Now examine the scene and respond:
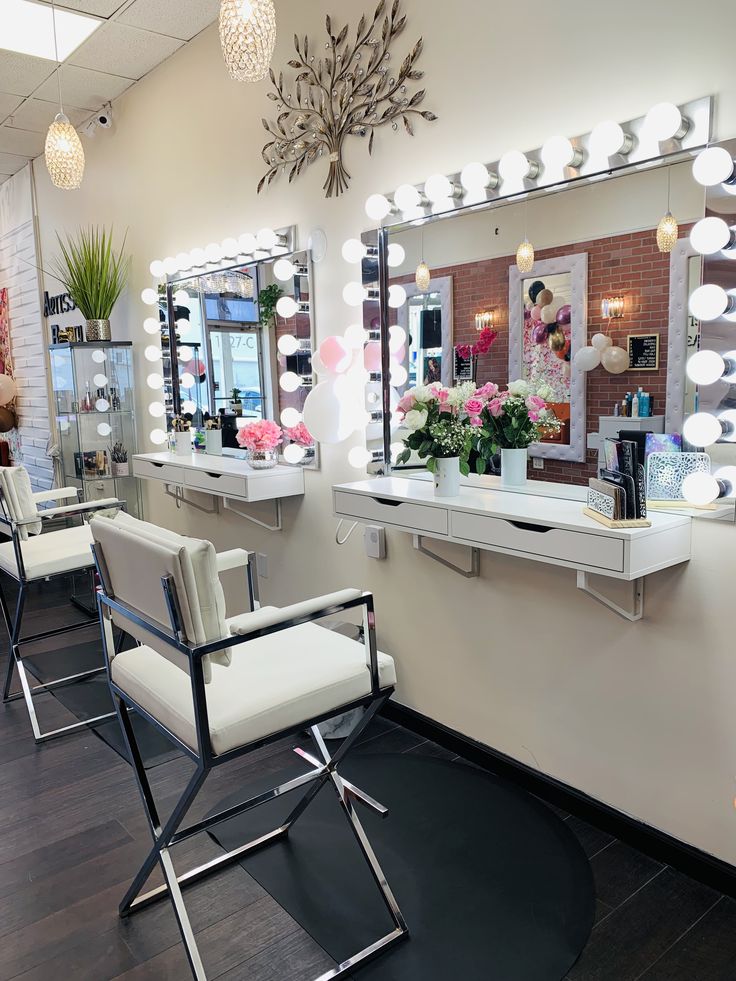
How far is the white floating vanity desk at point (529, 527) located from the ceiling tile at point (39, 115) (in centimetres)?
322

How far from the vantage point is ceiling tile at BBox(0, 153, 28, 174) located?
530 centimetres

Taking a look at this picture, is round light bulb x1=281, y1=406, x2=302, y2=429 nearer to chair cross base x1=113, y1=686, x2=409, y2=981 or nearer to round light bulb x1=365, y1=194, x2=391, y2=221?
round light bulb x1=365, y1=194, x2=391, y2=221

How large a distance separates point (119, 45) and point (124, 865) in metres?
3.49

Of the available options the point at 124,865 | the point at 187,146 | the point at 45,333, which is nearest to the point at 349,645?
the point at 124,865

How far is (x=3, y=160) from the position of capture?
17.7 ft

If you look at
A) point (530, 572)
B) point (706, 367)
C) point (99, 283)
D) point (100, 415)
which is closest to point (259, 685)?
point (530, 572)

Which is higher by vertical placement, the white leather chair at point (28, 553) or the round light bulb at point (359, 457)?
the round light bulb at point (359, 457)

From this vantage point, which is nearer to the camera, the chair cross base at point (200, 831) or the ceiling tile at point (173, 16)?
the chair cross base at point (200, 831)

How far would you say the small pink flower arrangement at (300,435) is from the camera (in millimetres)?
3143

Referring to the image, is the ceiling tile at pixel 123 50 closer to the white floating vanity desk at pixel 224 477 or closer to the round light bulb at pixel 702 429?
the white floating vanity desk at pixel 224 477

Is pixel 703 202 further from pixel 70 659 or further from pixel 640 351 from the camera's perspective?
pixel 70 659

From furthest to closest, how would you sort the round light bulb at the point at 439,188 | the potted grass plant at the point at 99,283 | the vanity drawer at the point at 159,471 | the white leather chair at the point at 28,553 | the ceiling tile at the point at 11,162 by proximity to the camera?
the ceiling tile at the point at 11,162
the potted grass plant at the point at 99,283
the vanity drawer at the point at 159,471
the white leather chair at the point at 28,553
the round light bulb at the point at 439,188

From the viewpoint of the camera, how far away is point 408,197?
2459 millimetres

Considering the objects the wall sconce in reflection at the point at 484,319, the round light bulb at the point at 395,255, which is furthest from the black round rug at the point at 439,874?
the round light bulb at the point at 395,255
